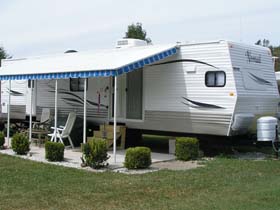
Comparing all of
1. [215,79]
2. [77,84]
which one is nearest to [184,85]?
[215,79]

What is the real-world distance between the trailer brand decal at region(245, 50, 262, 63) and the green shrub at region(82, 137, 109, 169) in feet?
14.1

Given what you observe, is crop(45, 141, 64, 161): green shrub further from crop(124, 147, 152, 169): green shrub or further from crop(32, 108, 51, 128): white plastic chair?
crop(32, 108, 51, 128): white plastic chair

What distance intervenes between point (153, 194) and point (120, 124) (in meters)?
6.13

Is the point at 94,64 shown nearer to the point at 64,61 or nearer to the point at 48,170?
the point at 64,61

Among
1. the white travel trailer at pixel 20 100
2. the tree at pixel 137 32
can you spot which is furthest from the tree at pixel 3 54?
the white travel trailer at pixel 20 100

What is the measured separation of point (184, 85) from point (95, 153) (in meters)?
3.22

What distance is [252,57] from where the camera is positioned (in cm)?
1181

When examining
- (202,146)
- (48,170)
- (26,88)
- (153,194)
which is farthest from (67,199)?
(26,88)

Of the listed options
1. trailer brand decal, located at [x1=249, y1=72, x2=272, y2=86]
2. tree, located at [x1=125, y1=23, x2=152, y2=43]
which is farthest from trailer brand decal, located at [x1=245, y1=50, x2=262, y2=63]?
tree, located at [x1=125, y1=23, x2=152, y2=43]

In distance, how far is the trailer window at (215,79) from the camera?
435 inches

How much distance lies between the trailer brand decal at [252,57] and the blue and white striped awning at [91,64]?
176 centimetres

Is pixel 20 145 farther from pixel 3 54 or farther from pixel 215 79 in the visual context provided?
pixel 3 54

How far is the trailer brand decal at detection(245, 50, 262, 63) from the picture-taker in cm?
1159

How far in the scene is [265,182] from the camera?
8.18 metres
